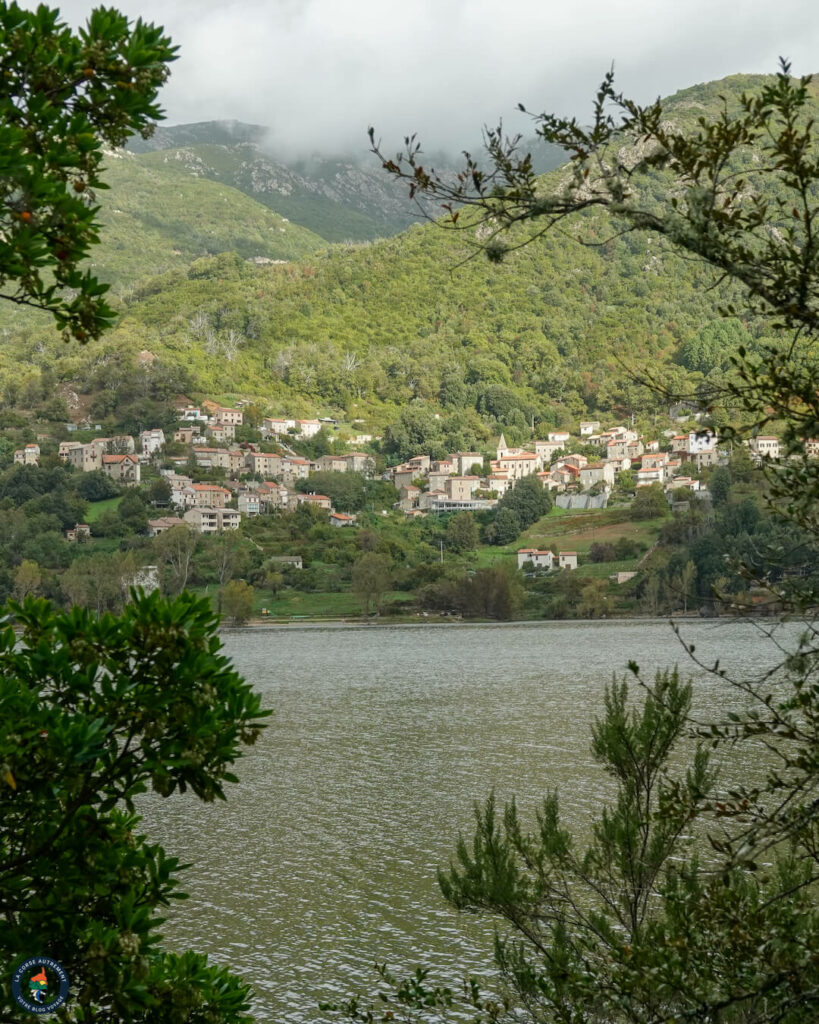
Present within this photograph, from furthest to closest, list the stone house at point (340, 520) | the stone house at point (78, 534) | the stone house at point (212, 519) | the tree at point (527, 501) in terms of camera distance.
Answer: the tree at point (527, 501) → the stone house at point (340, 520) → the stone house at point (212, 519) → the stone house at point (78, 534)

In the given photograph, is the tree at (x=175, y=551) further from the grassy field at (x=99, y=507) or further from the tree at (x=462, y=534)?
the tree at (x=462, y=534)

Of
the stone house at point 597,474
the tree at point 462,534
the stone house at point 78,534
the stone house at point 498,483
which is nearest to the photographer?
the stone house at point 78,534

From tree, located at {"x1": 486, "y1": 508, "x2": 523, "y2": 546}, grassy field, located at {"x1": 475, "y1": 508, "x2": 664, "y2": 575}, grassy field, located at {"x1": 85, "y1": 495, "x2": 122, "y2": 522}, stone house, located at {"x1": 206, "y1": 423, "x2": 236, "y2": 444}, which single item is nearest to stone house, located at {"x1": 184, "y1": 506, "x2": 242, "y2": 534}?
grassy field, located at {"x1": 85, "y1": 495, "x2": 122, "y2": 522}

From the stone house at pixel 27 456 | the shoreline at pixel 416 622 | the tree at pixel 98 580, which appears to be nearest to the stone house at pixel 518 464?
the shoreline at pixel 416 622

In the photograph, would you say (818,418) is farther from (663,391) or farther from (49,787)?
(49,787)

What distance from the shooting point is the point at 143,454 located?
10825 centimetres

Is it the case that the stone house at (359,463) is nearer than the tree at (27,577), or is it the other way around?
the tree at (27,577)

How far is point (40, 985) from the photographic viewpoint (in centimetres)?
305

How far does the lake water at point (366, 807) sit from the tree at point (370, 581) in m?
26.9

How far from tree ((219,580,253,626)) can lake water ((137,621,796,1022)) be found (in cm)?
2401

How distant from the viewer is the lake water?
42.5ft

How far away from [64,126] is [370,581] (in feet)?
240

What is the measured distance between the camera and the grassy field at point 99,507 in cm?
9306

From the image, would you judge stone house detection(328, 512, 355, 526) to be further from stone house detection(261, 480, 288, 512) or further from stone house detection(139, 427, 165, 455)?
stone house detection(139, 427, 165, 455)
